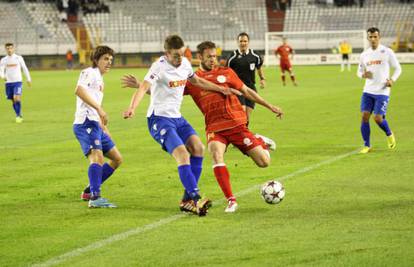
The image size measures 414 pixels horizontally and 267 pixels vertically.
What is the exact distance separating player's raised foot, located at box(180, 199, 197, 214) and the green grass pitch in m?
0.16

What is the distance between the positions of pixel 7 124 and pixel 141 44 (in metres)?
43.5

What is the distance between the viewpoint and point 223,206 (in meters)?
10.6

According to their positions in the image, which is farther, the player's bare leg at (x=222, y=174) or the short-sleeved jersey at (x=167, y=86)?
the short-sleeved jersey at (x=167, y=86)

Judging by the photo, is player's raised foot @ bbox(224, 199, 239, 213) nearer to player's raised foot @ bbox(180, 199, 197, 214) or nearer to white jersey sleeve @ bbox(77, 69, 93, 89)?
player's raised foot @ bbox(180, 199, 197, 214)

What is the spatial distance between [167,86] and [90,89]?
114 centimetres

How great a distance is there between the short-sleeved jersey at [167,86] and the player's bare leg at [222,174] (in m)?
0.59

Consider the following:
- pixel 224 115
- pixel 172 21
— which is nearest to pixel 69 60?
pixel 172 21

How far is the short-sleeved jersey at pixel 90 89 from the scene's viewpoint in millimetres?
10953

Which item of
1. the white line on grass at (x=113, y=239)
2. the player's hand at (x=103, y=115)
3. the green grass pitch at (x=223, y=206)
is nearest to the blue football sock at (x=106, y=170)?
the green grass pitch at (x=223, y=206)

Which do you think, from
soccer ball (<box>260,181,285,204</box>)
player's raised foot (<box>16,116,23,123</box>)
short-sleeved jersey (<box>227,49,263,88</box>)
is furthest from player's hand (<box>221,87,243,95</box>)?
player's raised foot (<box>16,116,23,123</box>)

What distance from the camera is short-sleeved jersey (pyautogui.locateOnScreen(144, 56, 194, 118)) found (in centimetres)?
1036

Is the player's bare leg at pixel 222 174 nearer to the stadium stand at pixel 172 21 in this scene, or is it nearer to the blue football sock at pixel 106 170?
the blue football sock at pixel 106 170

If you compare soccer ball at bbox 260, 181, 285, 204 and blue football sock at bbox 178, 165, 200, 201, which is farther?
soccer ball at bbox 260, 181, 285, 204

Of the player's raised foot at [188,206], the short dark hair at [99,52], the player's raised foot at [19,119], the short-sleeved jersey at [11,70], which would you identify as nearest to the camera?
the player's raised foot at [188,206]
